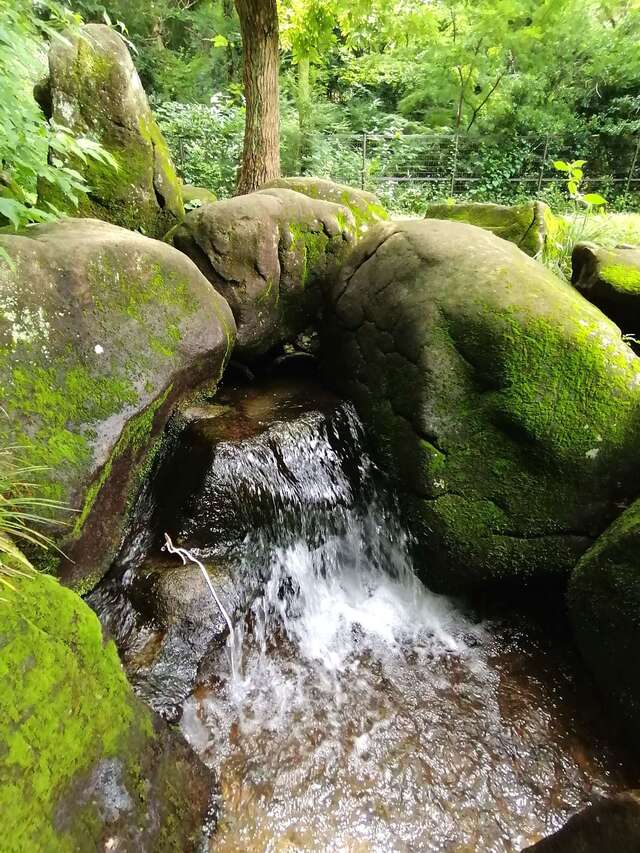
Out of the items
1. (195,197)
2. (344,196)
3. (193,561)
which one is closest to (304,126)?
(195,197)

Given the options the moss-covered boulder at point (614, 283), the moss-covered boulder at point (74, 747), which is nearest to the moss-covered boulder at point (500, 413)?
the moss-covered boulder at point (614, 283)

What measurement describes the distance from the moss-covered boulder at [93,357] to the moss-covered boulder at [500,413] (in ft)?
4.91

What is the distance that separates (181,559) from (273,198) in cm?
310

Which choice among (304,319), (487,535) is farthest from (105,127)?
(487,535)

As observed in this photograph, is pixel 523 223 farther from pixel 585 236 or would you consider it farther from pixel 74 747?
pixel 74 747

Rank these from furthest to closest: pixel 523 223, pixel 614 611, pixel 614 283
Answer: pixel 523 223 → pixel 614 283 → pixel 614 611

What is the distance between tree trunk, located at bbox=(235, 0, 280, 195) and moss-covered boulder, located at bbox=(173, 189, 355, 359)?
301 centimetres

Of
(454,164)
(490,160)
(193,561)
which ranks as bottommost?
(193,561)

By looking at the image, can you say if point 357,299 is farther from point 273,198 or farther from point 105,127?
point 105,127

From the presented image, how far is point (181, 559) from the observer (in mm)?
3053

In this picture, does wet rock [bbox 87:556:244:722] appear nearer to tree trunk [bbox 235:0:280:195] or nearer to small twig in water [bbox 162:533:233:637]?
small twig in water [bbox 162:533:233:637]

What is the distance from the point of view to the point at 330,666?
300 cm

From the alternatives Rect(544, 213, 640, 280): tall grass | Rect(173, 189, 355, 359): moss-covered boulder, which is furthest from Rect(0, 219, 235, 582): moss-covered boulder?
Rect(544, 213, 640, 280): tall grass

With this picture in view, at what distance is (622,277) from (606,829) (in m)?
3.82
